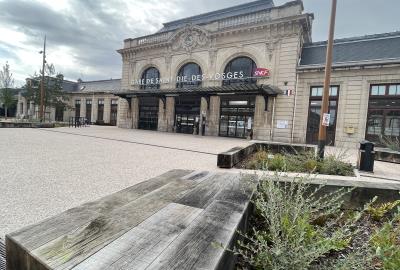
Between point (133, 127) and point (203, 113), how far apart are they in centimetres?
1044

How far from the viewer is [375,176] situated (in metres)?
6.87

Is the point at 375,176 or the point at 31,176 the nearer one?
the point at 31,176

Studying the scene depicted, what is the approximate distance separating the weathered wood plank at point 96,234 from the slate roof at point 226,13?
78.5 ft

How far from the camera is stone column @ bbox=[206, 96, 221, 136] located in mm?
22406

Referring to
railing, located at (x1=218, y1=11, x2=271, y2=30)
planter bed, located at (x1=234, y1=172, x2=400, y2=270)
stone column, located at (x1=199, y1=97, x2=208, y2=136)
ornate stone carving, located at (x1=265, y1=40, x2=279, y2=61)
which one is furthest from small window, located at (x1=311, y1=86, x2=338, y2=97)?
planter bed, located at (x1=234, y1=172, x2=400, y2=270)

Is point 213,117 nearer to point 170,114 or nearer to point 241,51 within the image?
point 170,114

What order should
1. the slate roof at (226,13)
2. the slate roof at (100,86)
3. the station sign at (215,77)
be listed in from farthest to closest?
the slate roof at (100,86)
the slate roof at (226,13)
the station sign at (215,77)

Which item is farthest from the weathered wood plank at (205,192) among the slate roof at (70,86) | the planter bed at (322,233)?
the slate roof at (70,86)

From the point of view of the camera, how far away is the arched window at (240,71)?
69.4ft

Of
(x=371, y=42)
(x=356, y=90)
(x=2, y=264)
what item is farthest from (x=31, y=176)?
(x=371, y=42)

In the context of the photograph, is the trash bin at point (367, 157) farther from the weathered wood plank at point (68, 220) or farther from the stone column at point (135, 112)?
the stone column at point (135, 112)

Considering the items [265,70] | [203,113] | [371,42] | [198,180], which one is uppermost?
[371,42]

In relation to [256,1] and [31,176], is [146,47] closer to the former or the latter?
[256,1]

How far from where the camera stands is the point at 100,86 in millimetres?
40594
